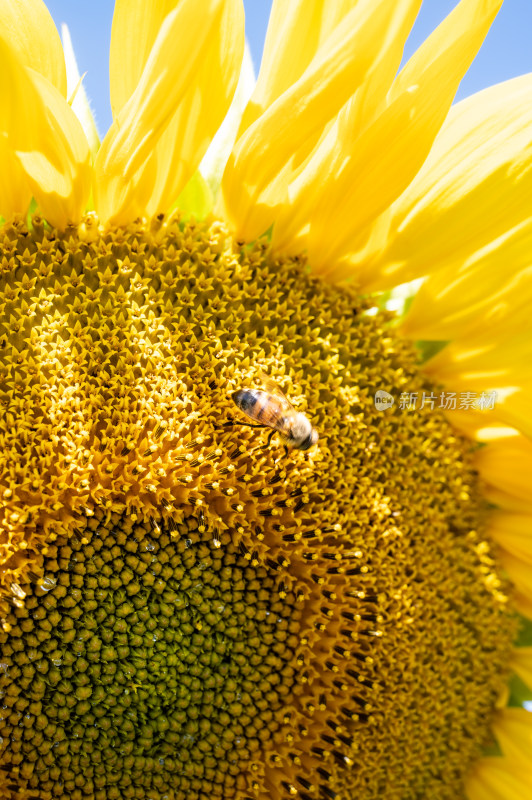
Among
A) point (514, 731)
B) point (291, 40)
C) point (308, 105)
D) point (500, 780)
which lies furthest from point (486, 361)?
point (500, 780)

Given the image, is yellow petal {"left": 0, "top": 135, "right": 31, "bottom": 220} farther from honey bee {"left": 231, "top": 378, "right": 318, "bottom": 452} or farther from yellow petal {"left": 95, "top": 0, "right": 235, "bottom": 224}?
honey bee {"left": 231, "top": 378, "right": 318, "bottom": 452}

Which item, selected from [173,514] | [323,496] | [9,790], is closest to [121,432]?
[173,514]

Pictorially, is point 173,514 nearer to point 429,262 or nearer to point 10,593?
point 10,593

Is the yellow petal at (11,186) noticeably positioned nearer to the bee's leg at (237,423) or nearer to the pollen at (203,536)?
the pollen at (203,536)

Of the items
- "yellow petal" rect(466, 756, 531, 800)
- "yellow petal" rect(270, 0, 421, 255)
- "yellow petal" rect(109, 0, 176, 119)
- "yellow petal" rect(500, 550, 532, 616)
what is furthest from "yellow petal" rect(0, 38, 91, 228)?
"yellow petal" rect(466, 756, 531, 800)

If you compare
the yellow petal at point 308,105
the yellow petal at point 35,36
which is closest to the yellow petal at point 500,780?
the yellow petal at point 308,105

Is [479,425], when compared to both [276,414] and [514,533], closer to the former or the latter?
[514,533]

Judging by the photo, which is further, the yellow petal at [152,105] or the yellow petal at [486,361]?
the yellow petal at [486,361]
